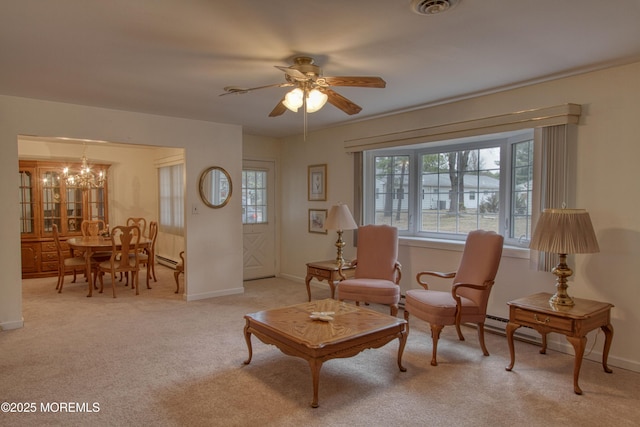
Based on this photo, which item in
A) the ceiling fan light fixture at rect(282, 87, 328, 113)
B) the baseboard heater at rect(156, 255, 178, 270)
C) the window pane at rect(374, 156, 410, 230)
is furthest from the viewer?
the baseboard heater at rect(156, 255, 178, 270)

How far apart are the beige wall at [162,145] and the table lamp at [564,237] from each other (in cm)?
393

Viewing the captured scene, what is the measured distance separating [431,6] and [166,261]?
701cm

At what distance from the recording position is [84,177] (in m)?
6.93

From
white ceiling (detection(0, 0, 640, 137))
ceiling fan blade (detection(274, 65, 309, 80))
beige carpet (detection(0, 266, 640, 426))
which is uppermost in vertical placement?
white ceiling (detection(0, 0, 640, 137))

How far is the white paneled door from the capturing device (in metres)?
6.55

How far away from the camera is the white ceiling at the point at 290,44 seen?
2184mm

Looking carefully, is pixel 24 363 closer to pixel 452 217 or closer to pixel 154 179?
pixel 452 217

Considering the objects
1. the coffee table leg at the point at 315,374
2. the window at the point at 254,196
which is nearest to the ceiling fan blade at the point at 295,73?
the coffee table leg at the point at 315,374

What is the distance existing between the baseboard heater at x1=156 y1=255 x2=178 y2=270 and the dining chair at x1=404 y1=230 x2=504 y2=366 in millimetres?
5158

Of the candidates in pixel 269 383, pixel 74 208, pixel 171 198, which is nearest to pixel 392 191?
pixel 269 383

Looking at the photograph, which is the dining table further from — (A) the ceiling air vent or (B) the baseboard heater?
(A) the ceiling air vent

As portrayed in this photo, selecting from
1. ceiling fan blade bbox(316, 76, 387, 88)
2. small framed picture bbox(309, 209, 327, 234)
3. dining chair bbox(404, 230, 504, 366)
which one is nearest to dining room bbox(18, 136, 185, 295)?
small framed picture bbox(309, 209, 327, 234)

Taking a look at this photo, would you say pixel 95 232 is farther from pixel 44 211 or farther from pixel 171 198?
pixel 171 198

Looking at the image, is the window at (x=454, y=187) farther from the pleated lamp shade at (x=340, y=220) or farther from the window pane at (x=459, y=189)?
the pleated lamp shade at (x=340, y=220)
